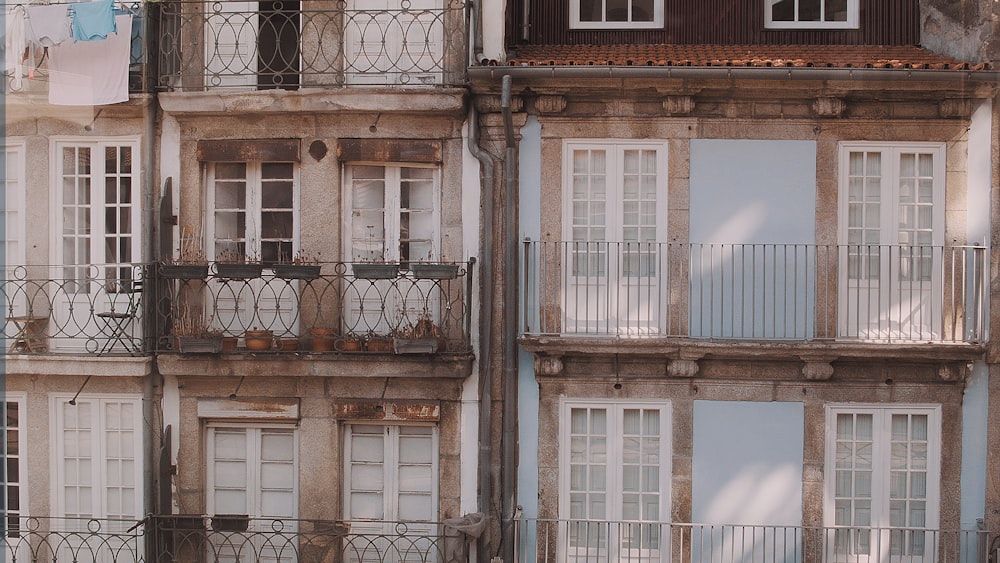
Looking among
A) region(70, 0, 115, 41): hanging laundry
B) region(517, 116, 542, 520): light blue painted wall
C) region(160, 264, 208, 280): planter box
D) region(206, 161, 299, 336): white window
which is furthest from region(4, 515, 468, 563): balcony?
region(70, 0, 115, 41): hanging laundry

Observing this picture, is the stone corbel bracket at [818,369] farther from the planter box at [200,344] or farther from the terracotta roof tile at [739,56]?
the planter box at [200,344]

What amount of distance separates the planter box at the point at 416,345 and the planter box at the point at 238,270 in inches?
62.1

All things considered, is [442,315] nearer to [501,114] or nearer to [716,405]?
[501,114]

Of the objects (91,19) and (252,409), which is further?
(252,409)

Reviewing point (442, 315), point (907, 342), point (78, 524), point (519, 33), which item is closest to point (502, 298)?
point (442, 315)

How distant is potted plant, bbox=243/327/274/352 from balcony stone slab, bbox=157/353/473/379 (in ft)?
0.32

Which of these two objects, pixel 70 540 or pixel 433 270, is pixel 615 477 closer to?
pixel 433 270

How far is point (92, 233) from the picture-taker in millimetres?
11094

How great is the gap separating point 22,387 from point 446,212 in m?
4.86

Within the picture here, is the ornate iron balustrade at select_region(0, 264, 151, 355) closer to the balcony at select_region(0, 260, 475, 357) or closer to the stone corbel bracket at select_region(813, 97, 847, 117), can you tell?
the balcony at select_region(0, 260, 475, 357)

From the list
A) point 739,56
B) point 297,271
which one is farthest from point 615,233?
point 297,271

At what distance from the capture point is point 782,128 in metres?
10.7

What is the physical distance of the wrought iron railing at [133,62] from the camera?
35.4 feet

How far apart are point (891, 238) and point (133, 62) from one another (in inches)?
320
